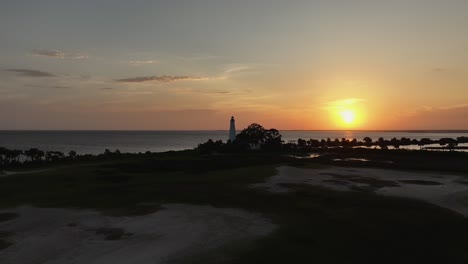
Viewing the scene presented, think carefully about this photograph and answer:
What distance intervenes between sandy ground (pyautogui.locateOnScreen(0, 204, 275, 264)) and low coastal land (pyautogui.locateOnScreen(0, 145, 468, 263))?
→ 0.05 m

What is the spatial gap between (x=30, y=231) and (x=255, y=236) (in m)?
11.5

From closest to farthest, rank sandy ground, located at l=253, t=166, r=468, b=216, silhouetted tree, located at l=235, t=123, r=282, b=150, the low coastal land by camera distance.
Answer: the low coastal land < sandy ground, located at l=253, t=166, r=468, b=216 < silhouetted tree, located at l=235, t=123, r=282, b=150

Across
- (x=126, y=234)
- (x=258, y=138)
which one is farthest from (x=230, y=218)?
(x=258, y=138)

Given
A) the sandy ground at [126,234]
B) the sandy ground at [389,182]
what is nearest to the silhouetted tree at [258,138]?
the sandy ground at [389,182]

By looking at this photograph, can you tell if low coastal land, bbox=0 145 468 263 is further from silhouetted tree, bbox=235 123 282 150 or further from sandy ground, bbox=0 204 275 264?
silhouetted tree, bbox=235 123 282 150

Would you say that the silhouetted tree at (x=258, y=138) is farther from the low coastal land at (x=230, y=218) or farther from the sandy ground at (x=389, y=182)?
the low coastal land at (x=230, y=218)

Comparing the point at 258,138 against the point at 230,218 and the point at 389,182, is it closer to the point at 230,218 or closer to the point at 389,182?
the point at 389,182

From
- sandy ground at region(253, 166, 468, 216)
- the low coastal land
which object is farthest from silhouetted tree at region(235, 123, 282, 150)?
the low coastal land

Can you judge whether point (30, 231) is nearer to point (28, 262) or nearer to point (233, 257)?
point (28, 262)

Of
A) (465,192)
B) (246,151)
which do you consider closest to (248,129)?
(246,151)

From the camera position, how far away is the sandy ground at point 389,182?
28.7m

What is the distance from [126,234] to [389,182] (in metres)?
26.8

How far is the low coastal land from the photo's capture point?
1606 cm

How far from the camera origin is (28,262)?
15117mm
